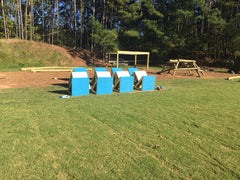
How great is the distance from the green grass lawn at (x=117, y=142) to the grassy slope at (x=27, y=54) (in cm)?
1970

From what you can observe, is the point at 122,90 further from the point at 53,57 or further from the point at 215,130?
the point at 53,57

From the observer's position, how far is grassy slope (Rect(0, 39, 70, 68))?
74.8ft

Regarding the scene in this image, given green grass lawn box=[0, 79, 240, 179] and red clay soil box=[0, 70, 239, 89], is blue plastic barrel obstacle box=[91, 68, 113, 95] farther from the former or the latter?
red clay soil box=[0, 70, 239, 89]

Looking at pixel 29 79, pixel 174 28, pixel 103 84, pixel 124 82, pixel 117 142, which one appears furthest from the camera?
pixel 174 28

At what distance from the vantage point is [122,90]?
366 inches

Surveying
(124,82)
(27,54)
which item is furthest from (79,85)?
(27,54)

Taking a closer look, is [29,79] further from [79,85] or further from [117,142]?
[117,142]

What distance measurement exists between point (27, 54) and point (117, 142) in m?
25.3

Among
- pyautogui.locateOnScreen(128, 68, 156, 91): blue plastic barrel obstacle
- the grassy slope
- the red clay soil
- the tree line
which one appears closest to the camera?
pyautogui.locateOnScreen(128, 68, 156, 91): blue plastic barrel obstacle

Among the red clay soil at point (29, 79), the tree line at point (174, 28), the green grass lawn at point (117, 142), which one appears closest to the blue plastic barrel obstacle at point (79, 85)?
the green grass lawn at point (117, 142)

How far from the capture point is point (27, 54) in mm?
24719

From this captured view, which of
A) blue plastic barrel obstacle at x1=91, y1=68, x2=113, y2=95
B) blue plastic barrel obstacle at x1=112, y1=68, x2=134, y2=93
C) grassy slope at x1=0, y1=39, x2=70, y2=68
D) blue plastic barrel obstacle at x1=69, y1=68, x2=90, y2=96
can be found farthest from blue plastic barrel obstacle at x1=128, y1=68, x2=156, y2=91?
grassy slope at x1=0, y1=39, x2=70, y2=68

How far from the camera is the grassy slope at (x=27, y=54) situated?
74.8 ft

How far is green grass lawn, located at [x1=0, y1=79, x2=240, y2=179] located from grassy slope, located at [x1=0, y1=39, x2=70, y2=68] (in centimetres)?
1970
